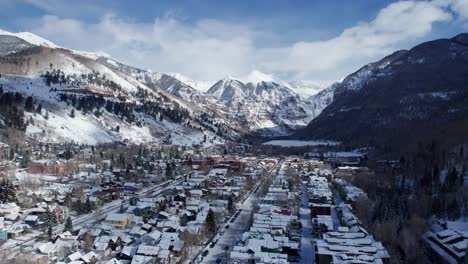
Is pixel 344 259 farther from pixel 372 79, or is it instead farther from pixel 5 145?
pixel 372 79

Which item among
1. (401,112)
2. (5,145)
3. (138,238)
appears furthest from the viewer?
(401,112)

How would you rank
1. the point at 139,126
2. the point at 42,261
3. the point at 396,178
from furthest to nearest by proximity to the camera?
1. the point at 139,126
2. the point at 396,178
3. the point at 42,261

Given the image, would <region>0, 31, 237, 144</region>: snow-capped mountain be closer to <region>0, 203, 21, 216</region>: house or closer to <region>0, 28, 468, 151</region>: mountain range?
<region>0, 28, 468, 151</region>: mountain range

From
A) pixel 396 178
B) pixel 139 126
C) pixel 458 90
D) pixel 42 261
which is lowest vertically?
pixel 42 261

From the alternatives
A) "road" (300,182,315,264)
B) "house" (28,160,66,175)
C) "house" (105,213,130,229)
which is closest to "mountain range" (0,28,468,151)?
"house" (28,160,66,175)

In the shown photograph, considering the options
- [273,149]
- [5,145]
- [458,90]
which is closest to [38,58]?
[5,145]

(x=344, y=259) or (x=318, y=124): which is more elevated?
(x=318, y=124)
